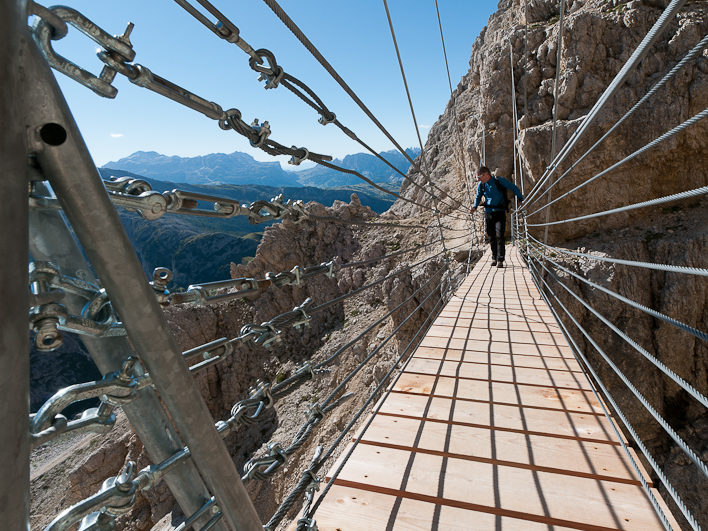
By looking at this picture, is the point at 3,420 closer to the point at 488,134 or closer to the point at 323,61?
the point at 323,61

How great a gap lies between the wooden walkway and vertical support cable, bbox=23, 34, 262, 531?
92cm

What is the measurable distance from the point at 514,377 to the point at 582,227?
11467 mm

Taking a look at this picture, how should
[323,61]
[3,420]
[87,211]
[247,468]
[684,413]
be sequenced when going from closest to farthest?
1. [3,420]
2. [87,211]
3. [247,468]
4. [323,61]
5. [684,413]

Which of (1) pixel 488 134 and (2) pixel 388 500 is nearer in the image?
(2) pixel 388 500

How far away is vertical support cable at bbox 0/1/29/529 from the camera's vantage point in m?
0.47

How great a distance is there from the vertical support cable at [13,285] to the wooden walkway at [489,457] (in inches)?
48.9

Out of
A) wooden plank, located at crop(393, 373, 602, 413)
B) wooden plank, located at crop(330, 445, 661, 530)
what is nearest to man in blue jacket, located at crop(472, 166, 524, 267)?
wooden plank, located at crop(393, 373, 602, 413)

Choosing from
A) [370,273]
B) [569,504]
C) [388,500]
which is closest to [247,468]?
[388,500]

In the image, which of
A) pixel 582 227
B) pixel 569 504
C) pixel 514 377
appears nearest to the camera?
pixel 569 504

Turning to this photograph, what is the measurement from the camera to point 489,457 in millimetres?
1703

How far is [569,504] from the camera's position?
4.66 feet

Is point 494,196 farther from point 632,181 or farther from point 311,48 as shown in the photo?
point 632,181

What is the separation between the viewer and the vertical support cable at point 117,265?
59 centimetres

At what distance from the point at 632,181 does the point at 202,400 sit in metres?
13.8
